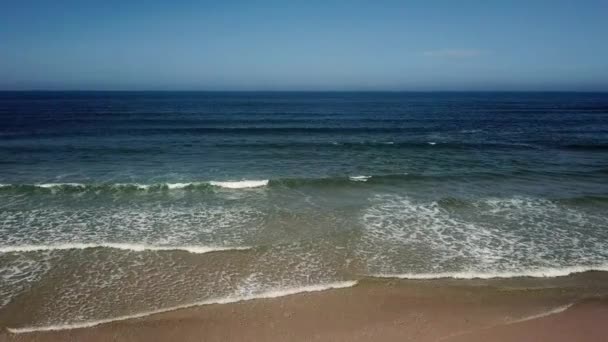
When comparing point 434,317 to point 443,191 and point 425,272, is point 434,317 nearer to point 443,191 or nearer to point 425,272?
point 425,272

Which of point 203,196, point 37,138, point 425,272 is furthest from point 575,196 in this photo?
point 37,138

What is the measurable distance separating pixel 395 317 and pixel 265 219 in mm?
6832

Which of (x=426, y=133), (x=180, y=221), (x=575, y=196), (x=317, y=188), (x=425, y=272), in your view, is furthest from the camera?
(x=426, y=133)

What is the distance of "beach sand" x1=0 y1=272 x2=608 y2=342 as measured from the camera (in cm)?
717

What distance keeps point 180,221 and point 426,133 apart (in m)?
27.5

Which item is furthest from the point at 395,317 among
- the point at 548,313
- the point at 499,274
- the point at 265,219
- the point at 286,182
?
the point at 286,182

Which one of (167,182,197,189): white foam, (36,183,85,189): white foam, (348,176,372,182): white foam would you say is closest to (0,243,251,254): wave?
(167,182,197,189): white foam

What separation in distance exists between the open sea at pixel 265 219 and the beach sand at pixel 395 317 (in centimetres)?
48

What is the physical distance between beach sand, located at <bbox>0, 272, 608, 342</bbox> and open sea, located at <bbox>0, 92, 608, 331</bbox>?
479 mm

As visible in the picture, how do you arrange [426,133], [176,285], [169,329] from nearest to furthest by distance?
[169,329]
[176,285]
[426,133]

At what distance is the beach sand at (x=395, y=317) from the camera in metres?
7.17

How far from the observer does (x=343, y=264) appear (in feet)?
33.1

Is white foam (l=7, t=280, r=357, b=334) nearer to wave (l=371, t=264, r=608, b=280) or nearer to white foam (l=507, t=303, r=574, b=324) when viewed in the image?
wave (l=371, t=264, r=608, b=280)

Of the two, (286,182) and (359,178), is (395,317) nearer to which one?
(286,182)
